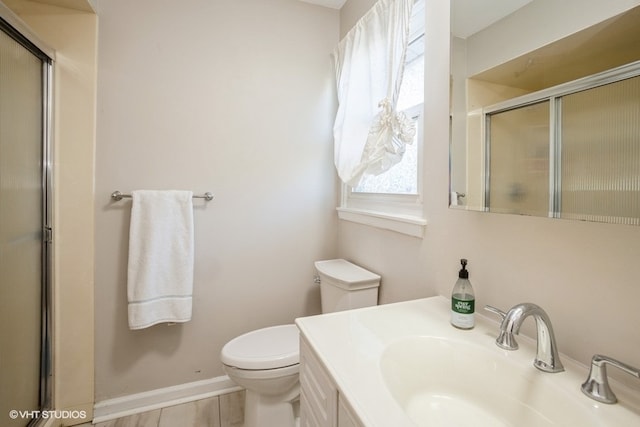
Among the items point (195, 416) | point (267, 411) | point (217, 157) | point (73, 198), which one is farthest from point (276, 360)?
point (73, 198)

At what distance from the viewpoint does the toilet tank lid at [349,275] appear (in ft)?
4.61

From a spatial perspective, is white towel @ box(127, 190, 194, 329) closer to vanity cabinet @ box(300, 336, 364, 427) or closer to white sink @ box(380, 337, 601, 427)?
vanity cabinet @ box(300, 336, 364, 427)

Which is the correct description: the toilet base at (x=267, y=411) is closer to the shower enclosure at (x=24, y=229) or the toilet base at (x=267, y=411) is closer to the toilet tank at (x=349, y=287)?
the toilet tank at (x=349, y=287)

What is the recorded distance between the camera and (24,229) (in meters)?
1.24

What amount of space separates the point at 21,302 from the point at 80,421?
27.8 inches

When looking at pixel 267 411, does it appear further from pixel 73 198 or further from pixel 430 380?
pixel 73 198

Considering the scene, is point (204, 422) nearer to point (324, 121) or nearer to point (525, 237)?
point (525, 237)

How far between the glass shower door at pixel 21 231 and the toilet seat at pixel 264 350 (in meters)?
0.82

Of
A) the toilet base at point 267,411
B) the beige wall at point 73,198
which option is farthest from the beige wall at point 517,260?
the beige wall at point 73,198

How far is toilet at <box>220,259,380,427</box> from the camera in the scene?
126 centimetres

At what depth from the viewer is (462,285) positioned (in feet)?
2.87

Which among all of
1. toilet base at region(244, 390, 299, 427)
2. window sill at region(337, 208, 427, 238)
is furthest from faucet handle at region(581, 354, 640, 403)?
toilet base at region(244, 390, 299, 427)

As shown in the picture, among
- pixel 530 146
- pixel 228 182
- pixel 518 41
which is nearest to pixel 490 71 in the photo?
pixel 518 41

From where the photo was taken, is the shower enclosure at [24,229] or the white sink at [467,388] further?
the shower enclosure at [24,229]
